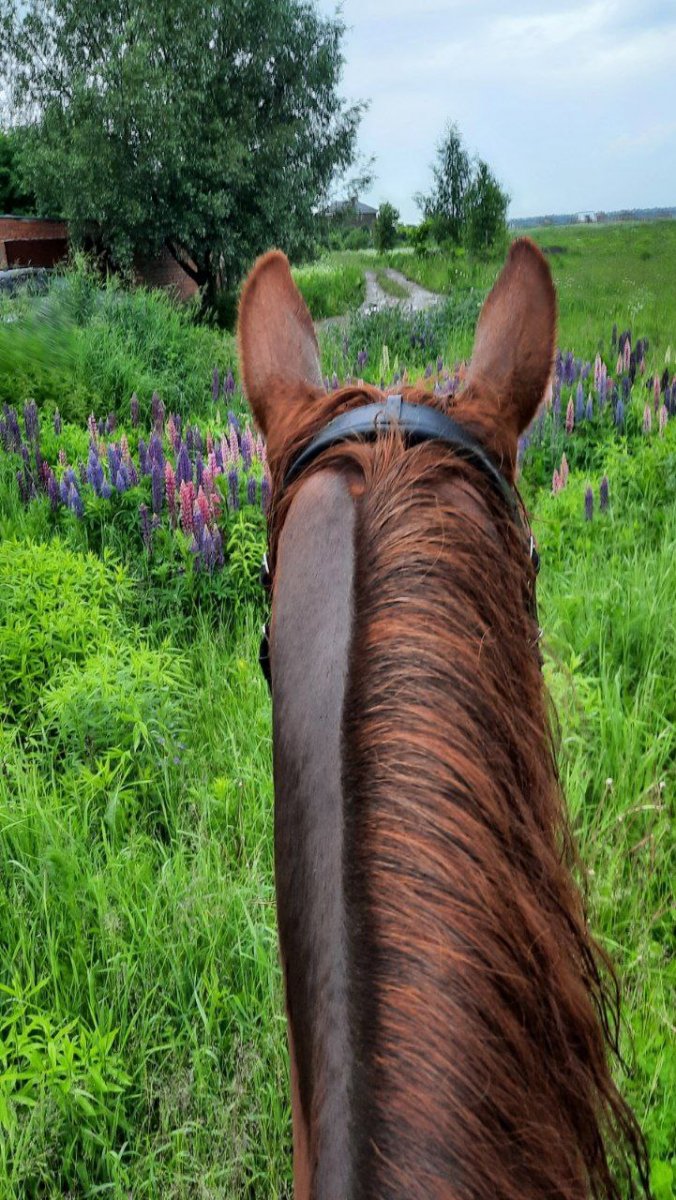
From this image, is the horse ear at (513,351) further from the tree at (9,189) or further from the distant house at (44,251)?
the tree at (9,189)

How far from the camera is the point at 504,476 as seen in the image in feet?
3.71

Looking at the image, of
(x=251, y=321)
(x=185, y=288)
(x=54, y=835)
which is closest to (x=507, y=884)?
(x=251, y=321)

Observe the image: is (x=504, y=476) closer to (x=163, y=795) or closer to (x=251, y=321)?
(x=251, y=321)

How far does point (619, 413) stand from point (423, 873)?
5.44 metres

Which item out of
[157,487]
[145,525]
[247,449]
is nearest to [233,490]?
[157,487]

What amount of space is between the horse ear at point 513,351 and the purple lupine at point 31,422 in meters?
4.58

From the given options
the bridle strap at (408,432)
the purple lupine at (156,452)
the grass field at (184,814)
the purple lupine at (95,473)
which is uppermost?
the bridle strap at (408,432)

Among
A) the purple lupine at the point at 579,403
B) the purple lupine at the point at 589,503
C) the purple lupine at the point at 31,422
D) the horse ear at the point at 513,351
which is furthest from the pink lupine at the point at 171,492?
the horse ear at the point at 513,351

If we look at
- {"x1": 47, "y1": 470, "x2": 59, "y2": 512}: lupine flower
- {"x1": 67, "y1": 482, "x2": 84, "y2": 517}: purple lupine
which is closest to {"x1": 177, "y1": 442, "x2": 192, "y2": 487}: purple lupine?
{"x1": 67, "y1": 482, "x2": 84, "y2": 517}: purple lupine

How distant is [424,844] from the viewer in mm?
741

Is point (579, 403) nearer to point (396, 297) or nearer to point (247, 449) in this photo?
point (247, 449)

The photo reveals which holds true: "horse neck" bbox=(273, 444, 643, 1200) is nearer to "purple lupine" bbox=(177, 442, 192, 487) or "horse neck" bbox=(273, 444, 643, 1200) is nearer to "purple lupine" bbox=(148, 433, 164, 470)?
"purple lupine" bbox=(177, 442, 192, 487)

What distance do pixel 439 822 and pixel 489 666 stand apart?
0.19 meters

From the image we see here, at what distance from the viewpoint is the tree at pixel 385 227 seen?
32.8 m
